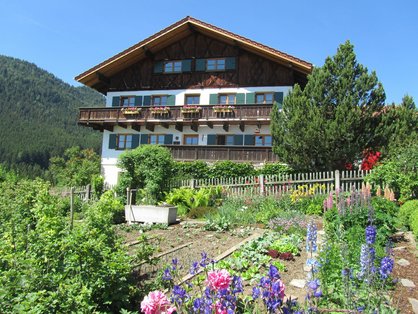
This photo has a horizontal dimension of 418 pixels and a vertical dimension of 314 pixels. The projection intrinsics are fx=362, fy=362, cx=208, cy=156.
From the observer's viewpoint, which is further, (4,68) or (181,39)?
(4,68)

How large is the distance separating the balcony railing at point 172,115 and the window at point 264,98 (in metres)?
2.04

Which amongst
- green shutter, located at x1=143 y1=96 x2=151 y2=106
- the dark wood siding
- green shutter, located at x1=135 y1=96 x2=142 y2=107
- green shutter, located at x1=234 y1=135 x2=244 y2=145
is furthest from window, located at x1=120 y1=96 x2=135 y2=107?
green shutter, located at x1=234 y1=135 x2=244 y2=145

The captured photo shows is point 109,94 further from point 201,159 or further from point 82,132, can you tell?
point 82,132

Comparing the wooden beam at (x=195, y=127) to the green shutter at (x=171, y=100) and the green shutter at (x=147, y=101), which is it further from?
the green shutter at (x=147, y=101)

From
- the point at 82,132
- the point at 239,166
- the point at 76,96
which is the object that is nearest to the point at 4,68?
the point at 76,96

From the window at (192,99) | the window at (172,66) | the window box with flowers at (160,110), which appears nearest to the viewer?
the window box with flowers at (160,110)

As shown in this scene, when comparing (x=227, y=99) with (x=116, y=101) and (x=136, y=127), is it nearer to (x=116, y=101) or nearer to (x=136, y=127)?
(x=136, y=127)

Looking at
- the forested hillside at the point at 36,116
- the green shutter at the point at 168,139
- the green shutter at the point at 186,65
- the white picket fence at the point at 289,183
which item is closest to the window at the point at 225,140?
the green shutter at the point at 168,139

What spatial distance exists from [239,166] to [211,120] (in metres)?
4.12

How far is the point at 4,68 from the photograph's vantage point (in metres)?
163

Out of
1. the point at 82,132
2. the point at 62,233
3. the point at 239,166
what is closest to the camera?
the point at 62,233

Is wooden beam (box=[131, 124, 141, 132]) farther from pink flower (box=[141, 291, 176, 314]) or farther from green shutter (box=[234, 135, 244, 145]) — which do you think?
pink flower (box=[141, 291, 176, 314])

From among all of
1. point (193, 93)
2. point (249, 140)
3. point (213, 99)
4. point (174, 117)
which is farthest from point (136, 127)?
point (249, 140)

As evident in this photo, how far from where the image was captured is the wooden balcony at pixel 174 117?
2367cm
